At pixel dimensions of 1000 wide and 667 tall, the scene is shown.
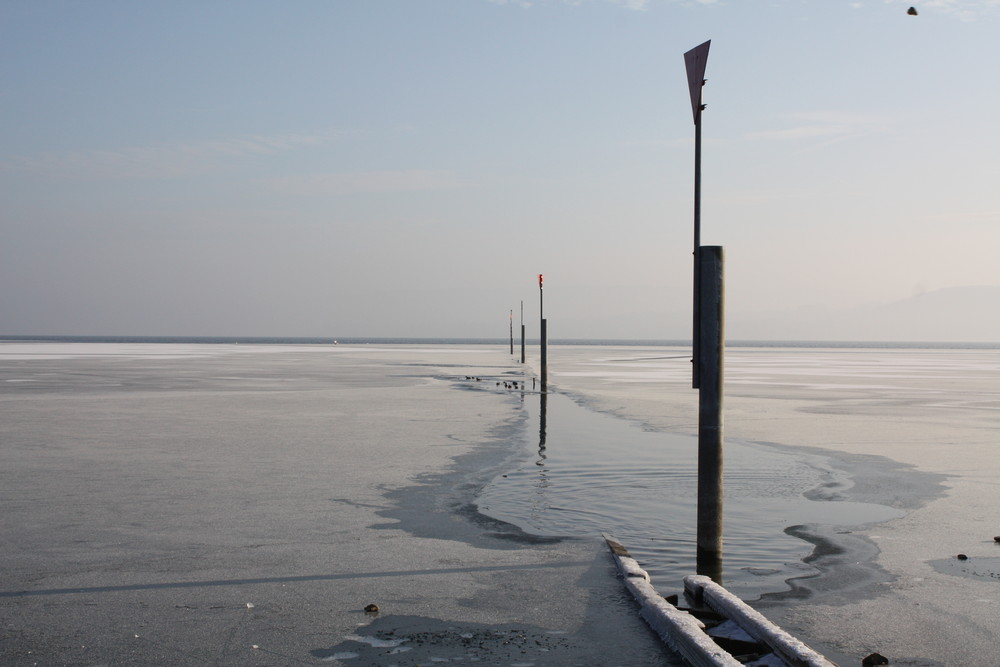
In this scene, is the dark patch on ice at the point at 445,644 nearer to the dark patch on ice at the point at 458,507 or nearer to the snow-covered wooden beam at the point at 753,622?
the snow-covered wooden beam at the point at 753,622

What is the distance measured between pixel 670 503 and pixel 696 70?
4741 millimetres

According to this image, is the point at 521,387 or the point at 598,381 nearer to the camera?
the point at 521,387

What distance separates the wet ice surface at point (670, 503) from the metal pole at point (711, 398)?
1.01 feet

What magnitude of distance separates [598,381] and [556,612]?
104 ft

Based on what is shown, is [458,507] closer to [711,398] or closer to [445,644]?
[711,398]

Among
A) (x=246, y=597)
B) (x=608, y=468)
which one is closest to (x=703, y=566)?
(x=246, y=597)

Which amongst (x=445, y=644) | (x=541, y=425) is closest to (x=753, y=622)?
(x=445, y=644)

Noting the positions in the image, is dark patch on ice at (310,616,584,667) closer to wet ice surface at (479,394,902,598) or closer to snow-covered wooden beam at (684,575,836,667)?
snow-covered wooden beam at (684,575,836,667)

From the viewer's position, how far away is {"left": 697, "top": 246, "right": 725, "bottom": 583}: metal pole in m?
7.38

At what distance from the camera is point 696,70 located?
7.83 m

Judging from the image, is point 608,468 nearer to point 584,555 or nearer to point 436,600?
point 584,555

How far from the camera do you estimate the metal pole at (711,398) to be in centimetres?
738

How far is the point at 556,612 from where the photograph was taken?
605 cm

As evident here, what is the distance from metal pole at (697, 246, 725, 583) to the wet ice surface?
1.01 ft
